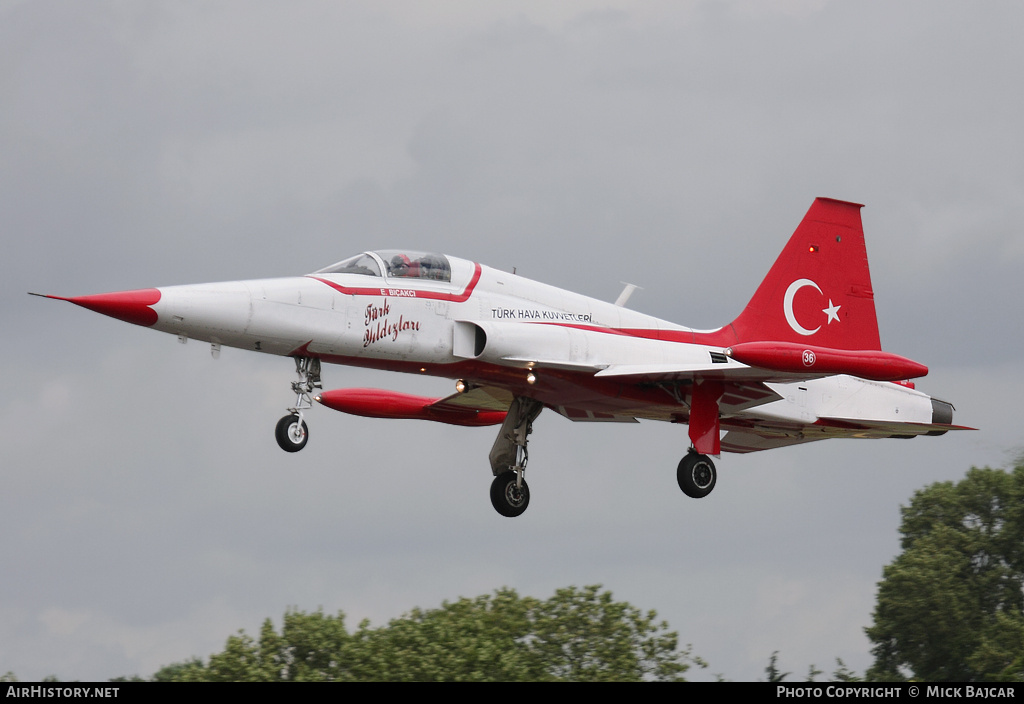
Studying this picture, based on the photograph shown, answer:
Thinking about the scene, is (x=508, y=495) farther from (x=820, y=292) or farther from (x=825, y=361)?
(x=820, y=292)

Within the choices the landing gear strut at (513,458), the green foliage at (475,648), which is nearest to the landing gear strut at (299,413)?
the landing gear strut at (513,458)

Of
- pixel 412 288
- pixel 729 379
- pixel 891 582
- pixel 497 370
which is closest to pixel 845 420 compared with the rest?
pixel 729 379

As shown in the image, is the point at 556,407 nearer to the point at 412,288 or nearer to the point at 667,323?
the point at 667,323

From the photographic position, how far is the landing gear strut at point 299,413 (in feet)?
65.3

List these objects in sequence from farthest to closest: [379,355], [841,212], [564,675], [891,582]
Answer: [891,582] < [564,675] < [841,212] < [379,355]

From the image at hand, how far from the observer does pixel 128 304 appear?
18953mm

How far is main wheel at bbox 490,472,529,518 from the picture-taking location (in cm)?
2414

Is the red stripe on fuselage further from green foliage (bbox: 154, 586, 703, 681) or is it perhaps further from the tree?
the tree

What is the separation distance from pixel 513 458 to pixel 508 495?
63 centimetres

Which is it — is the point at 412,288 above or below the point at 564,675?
above

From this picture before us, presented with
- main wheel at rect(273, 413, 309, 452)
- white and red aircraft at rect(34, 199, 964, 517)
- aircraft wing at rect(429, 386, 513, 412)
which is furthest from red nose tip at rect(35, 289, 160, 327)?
aircraft wing at rect(429, 386, 513, 412)

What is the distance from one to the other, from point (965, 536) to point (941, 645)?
4592 millimetres

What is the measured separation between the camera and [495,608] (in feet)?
147

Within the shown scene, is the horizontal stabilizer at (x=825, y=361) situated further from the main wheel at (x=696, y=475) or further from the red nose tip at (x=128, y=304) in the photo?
the red nose tip at (x=128, y=304)
